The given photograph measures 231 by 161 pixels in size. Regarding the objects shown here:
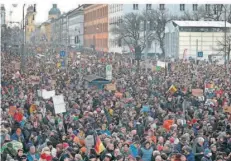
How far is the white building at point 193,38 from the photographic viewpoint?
40.8 m

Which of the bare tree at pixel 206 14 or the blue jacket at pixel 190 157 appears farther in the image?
the bare tree at pixel 206 14

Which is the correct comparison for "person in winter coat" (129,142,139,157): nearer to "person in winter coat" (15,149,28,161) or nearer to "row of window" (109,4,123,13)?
"person in winter coat" (15,149,28,161)

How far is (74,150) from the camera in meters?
12.2

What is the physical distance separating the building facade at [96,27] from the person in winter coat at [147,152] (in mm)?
30738

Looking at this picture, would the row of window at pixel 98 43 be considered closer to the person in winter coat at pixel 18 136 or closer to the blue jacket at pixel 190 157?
the person in winter coat at pixel 18 136

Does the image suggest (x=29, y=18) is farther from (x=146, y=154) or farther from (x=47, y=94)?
(x=146, y=154)

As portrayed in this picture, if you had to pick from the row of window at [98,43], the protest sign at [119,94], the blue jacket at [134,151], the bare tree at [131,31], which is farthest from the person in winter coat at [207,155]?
the row of window at [98,43]

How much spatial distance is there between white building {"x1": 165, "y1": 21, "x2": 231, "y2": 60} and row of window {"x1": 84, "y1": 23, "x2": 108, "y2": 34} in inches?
162

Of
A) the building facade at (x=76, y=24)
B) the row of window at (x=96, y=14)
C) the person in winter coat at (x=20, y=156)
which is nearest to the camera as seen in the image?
→ the person in winter coat at (x=20, y=156)

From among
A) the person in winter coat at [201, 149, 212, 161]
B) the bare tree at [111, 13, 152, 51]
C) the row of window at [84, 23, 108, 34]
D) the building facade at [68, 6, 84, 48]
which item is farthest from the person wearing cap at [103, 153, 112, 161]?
the building facade at [68, 6, 84, 48]

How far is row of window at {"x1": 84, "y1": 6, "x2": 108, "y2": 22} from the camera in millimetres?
44719

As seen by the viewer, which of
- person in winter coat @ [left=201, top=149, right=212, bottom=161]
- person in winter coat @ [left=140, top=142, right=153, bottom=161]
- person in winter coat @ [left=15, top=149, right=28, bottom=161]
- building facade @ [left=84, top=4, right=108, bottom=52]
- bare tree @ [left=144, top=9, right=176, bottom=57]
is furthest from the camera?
bare tree @ [left=144, top=9, right=176, bottom=57]

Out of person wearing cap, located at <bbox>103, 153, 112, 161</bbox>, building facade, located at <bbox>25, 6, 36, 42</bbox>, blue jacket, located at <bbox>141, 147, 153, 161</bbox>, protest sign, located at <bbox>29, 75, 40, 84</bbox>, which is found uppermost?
building facade, located at <bbox>25, 6, 36, 42</bbox>

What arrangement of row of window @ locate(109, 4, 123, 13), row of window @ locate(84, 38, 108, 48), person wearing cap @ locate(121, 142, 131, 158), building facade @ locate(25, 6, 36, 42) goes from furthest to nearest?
row of window @ locate(84, 38, 108, 48) → row of window @ locate(109, 4, 123, 13) → building facade @ locate(25, 6, 36, 42) → person wearing cap @ locate(121, 142, 131, 158)
